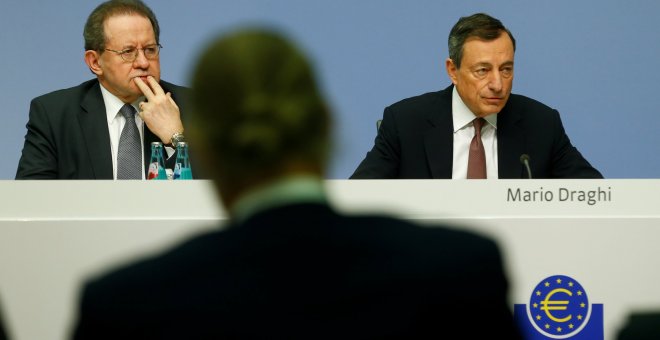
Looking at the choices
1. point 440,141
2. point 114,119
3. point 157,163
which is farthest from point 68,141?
point 440,141

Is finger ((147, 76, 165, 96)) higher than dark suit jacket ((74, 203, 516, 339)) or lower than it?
higher

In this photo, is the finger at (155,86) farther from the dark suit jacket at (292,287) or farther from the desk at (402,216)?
the dark suit jacket at (292,287)

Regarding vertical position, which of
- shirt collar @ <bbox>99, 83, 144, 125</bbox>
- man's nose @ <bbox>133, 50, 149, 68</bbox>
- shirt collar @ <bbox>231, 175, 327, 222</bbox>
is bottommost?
shirt collar @ <bbox>231, 175, 327, 222</bbox>

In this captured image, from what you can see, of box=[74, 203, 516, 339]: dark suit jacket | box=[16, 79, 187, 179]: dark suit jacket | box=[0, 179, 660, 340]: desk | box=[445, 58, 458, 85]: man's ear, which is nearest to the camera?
box=[74, 203, 516, 339]: dark suit jacket

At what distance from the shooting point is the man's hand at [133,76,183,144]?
3465 mm

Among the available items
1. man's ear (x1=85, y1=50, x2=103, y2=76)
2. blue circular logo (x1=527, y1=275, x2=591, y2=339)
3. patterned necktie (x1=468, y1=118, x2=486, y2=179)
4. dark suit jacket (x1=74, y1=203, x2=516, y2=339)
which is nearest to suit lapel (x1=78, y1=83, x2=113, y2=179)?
man's ear (x1=85, y1=50, x2=103, y2=76)

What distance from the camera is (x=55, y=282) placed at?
7.71 ft

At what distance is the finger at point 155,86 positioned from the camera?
3592 mm

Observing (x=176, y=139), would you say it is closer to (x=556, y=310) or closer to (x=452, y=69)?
(x=452, y=69)

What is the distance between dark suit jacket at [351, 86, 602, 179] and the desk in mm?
951

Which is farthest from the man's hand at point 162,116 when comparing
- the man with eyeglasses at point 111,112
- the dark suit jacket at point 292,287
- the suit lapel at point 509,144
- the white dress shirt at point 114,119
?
the dark suit jacket at point 292,287

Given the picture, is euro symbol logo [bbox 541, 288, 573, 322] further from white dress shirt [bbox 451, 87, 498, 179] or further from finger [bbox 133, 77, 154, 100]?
finger [bbox 133, 77, 154, 100]

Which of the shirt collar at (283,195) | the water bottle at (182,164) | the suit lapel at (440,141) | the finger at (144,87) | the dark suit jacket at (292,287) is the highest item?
the finger at (144,87)

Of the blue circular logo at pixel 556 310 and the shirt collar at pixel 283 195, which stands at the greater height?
the shirt collar at pixel 283 195
